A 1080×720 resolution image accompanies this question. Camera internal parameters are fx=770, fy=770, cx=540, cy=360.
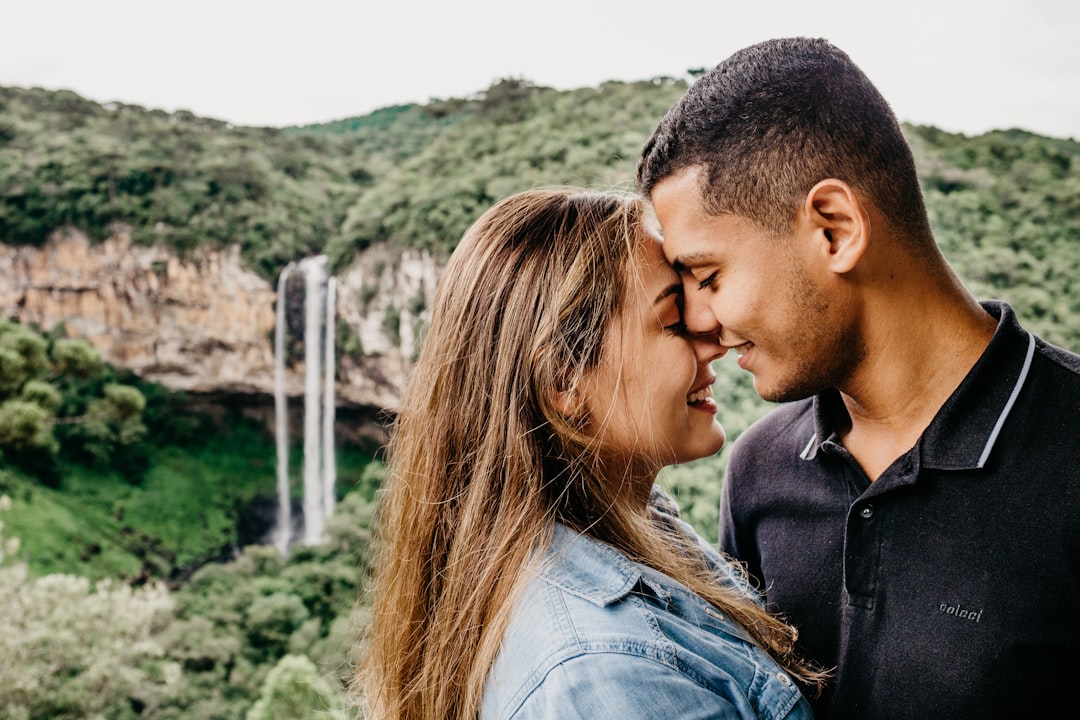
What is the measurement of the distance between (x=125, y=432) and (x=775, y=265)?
2576cm

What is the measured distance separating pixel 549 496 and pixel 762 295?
2.02 feet

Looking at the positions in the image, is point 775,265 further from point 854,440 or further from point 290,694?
point 290,694

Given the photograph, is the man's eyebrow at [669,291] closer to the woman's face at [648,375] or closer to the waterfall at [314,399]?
the woman's face at [648,375]

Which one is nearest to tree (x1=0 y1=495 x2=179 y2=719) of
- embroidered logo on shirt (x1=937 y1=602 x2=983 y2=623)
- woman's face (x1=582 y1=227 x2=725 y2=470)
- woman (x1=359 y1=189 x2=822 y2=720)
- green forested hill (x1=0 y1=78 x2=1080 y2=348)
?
woman (x1=359 y1=189 x2=822 y2=720)

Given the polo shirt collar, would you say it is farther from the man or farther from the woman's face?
the woman's face

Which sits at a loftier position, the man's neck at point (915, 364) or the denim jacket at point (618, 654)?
the man's neck at point (915, 364)

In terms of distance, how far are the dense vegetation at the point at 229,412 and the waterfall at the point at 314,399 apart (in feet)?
2.88

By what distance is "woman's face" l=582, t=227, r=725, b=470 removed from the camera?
5.00 ft

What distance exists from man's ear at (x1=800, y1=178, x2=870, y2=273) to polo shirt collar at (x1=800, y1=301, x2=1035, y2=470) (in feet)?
1.03

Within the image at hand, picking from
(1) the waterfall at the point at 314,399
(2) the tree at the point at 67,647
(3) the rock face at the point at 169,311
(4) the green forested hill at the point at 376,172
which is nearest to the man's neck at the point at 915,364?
(2) the tree at the point at 67,647

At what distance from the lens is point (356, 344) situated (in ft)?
75.7

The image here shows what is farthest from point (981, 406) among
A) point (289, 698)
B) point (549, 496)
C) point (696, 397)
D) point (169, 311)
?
point (169, 311)

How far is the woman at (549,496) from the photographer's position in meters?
1.24

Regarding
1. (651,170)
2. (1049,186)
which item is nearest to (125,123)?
(1049,186)
